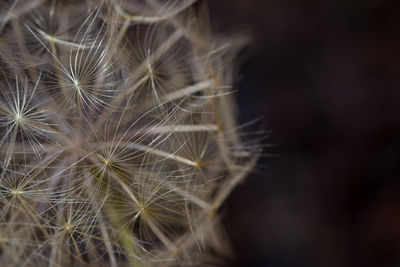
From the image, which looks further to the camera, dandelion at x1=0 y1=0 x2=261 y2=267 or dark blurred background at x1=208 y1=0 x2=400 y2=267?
dark blurred background at x1=208 y1=0 x2=400 y2=267

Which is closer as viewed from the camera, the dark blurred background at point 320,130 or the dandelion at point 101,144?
the dandelion at point 101,144

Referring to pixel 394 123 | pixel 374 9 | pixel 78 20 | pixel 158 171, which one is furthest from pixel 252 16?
pixel 158 171

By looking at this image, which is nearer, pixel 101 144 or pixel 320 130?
pixel 101 144
